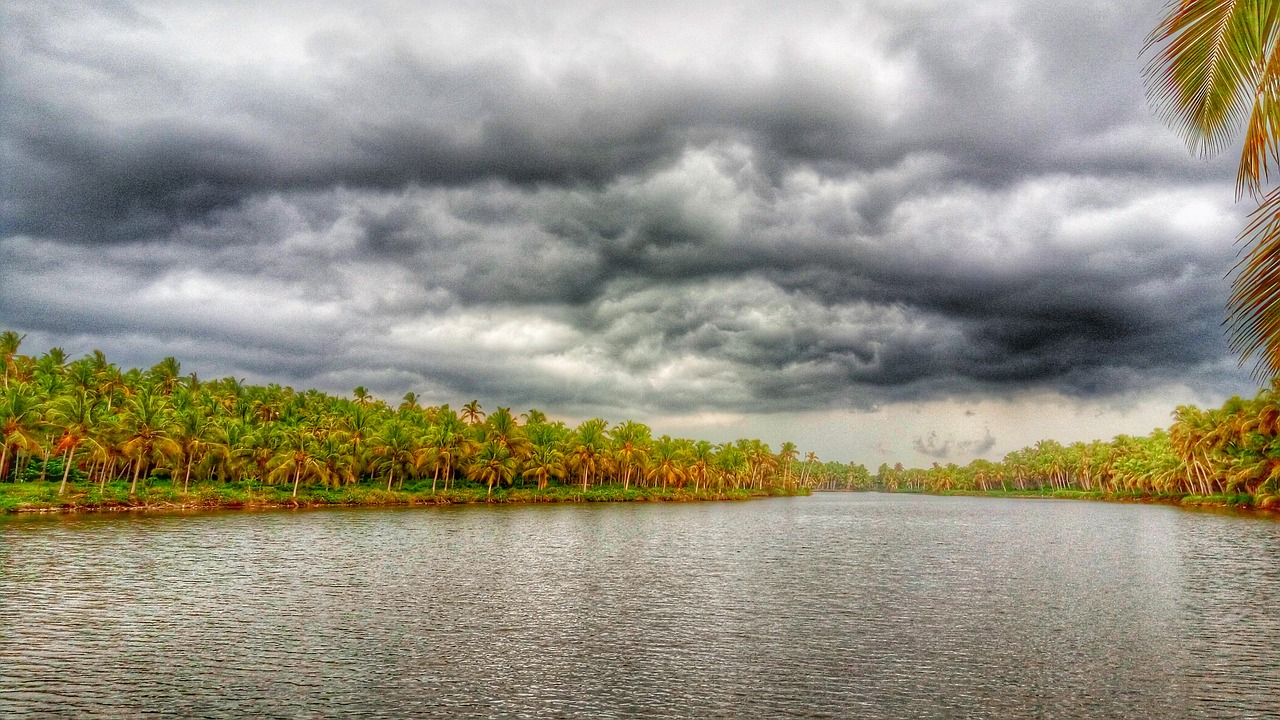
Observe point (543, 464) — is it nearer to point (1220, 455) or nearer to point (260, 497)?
point (260, 497)

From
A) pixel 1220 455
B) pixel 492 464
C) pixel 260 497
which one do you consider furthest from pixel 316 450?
pixel 1220 455

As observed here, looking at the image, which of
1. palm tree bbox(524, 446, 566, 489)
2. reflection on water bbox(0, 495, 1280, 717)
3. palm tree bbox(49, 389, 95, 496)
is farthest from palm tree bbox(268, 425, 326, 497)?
reflection on water bbox(0, 495, 1280, 717)

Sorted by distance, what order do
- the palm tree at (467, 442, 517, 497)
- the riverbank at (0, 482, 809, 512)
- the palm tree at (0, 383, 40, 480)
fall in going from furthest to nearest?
1. the palm tree at (467, 442, 517, 497)
2. the riverbank at (0, 482, 809, 512)
3. the palm tree at (0, 383, 40, 480)

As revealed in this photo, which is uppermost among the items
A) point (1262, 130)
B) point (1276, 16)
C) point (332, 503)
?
point (1276, 16)

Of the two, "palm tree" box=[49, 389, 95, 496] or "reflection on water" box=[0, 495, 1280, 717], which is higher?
"palm tree" box=[49, 389, 95, 496]

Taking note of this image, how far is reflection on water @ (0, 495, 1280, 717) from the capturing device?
2036cm

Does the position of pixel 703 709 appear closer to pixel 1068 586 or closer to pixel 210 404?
pixel 1068 586

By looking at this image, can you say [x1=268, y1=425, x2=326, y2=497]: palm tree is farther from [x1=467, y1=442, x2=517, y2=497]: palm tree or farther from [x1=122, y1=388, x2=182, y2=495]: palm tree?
[x1=467, y1=442, x2=517, y2=497]: palm tree

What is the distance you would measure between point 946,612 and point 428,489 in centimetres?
11488

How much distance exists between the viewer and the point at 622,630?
29.4 meters

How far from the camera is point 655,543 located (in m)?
65.2

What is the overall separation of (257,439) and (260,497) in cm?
948

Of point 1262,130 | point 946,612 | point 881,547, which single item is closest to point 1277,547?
point 881,547

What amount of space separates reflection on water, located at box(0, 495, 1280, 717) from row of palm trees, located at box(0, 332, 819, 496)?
35.0 m
